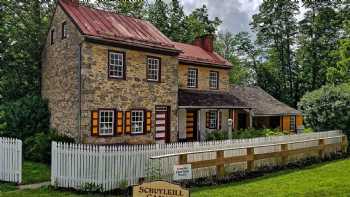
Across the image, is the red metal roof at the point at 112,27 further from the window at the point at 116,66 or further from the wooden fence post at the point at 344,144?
the wooden fence post at the point at 344,144

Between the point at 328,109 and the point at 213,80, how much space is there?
326 inches

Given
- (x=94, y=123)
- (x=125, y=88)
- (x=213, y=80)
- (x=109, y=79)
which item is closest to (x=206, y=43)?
(x=213, y=80)

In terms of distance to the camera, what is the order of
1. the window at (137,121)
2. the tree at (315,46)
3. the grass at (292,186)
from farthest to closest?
the tree at (315,46) < the window at (137,121) < the grass at (292,186)

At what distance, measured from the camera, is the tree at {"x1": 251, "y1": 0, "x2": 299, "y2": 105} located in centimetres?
4578

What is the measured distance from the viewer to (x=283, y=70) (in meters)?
47.5

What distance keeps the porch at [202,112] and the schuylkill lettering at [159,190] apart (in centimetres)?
1639

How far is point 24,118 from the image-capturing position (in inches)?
768

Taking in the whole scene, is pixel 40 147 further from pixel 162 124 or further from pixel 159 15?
pixel 159 15

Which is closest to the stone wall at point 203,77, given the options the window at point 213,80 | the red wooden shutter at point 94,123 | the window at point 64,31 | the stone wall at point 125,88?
the window at point 213,80

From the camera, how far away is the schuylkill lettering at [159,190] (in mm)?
4587

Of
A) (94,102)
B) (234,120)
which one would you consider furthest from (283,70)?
(94,102)

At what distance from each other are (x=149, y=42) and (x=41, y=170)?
28.3 ft

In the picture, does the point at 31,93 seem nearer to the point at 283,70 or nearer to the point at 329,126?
the point at 329,126

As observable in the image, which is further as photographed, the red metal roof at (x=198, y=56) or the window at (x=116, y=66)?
the red metal roof at (x=198, y=56)
